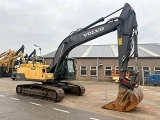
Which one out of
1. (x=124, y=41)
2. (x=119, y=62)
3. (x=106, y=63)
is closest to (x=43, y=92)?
(x=119, y=62)

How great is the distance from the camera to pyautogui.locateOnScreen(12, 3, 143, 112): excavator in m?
9.89

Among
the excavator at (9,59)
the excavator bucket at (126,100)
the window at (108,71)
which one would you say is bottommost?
the excavator bucket at (126,100)

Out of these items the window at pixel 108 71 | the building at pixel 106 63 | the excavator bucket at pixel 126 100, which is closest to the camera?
the excavator bucket at pixel 126 100

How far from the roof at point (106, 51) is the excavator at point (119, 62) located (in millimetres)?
16750

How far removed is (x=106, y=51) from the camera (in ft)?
108

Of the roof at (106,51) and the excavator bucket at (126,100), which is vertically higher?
the roof at (106,51)

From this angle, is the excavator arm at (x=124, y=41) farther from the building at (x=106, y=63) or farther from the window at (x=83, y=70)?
the window at (x=83, y=70)

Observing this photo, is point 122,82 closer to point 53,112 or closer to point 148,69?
point 53,112

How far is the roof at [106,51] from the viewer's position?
99.7 feet

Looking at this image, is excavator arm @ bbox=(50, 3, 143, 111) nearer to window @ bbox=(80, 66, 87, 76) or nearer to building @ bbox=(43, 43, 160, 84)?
building @ bbox=(43, 43, 160, 84)

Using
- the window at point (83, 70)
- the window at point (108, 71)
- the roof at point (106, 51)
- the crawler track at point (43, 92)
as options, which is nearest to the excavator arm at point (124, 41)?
the crawler track at point (43, 92)

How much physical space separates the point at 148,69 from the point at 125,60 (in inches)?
764

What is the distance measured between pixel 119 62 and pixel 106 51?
22.5m

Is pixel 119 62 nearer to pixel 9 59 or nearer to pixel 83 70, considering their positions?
pixel 83 70
